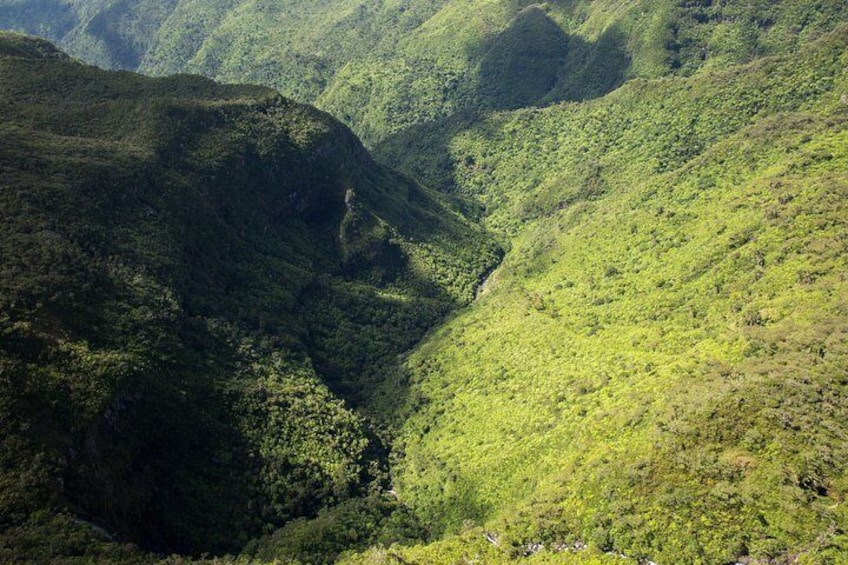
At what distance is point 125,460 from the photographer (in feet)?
271

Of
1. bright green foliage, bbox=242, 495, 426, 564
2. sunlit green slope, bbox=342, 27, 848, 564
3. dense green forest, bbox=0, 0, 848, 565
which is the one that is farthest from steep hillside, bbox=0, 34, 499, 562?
sunlit green slope, bbox=342, 27, 848, 564

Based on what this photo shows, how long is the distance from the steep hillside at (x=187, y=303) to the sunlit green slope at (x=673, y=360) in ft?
51.4

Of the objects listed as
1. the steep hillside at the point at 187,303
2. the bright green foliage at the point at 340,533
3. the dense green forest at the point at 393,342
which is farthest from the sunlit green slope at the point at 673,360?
the steep hillside at the point at 187,303

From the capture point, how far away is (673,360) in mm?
93438

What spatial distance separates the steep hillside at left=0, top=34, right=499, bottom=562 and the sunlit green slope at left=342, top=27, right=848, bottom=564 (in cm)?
1568

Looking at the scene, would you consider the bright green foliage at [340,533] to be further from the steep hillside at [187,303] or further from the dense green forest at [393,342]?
the steep hillside at [187,303]

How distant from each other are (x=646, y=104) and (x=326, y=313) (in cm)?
11144

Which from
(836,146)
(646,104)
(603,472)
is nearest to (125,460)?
(603,472)

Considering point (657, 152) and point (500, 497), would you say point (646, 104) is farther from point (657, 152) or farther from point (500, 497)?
point (500, 497)

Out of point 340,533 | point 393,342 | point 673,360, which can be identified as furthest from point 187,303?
point 673,360

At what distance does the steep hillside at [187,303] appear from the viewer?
78438mm

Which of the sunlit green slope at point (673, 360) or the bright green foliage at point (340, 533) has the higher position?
the sunlit green slope at point (673, 360)

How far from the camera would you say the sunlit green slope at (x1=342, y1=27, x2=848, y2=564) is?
67250 millimetres

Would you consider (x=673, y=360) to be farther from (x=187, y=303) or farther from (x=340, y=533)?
(x=187, y=303)
